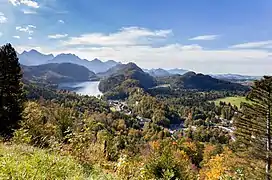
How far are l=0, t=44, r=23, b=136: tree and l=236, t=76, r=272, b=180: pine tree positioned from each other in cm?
1445

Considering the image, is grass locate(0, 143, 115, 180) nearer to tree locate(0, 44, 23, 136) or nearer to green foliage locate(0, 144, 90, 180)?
green foliage locate(0, 144, 90, 180)

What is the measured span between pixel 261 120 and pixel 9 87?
15724mm

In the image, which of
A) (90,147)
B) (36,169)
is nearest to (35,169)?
(36,169)

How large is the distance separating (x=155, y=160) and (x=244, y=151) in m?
14.8

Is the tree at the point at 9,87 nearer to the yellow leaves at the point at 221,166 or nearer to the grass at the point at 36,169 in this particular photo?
the yellow leaves at the point at 221,166

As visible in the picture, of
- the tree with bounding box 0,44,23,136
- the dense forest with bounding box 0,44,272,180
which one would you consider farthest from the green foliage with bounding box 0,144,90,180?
the tree with bounding box 0,44,23,136

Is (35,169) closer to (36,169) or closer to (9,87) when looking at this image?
(36,169)

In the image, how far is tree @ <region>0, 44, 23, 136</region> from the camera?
1761cm

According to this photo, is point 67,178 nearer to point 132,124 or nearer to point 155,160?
point 155,160

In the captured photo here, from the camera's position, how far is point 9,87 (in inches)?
723

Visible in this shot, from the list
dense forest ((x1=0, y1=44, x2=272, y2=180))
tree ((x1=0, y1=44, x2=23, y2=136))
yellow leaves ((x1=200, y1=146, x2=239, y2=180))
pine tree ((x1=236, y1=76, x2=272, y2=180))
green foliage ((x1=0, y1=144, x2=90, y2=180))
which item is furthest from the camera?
yellow leaves ((x1=200, y1=146, x2=239, y2=180))

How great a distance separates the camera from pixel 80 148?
5.67m

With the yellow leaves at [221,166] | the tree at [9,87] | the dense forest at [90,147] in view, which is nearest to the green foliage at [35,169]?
the dense forest at [90,147]

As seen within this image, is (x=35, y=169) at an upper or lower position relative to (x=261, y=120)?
upper
